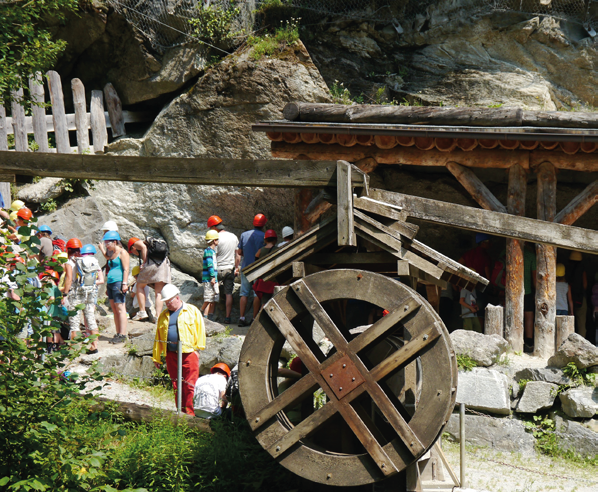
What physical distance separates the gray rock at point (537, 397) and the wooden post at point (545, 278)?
132 centimetres

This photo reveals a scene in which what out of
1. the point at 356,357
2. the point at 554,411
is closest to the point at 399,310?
the point at 356,357

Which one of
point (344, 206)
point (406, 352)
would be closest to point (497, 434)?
point (406, 352)

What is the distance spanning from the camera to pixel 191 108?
13.1m

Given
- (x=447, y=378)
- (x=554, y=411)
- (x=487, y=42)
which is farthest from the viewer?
(x=487, y=42)

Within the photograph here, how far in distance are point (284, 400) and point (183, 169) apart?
1.83 metres

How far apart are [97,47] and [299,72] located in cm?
505

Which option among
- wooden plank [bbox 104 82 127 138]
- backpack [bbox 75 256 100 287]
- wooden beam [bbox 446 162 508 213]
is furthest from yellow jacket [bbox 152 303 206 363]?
wooden plank [bbox 104 82 127 138]

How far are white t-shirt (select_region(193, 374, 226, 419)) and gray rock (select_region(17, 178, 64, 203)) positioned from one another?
8171 millimetres

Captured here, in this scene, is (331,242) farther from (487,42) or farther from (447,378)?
(487,42)

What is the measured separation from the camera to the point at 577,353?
7.48 m

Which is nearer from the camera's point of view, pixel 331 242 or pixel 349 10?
pixel 331 242

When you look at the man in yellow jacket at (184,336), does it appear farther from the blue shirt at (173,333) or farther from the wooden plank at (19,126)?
the wooden plank at (19,126)

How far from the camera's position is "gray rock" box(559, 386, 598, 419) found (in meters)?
7.18

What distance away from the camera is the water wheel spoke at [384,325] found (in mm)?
4207
